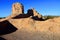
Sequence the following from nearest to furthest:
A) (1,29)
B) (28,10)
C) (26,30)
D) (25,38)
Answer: (25,38), (1,29), (26,30), (28,10)

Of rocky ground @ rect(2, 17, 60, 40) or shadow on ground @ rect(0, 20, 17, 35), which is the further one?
rocky ground @ rect(2, 17, 60, 40)

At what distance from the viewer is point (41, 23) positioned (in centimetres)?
2361

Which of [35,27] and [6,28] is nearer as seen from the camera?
[6,28]

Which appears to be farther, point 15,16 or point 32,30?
point 15,16

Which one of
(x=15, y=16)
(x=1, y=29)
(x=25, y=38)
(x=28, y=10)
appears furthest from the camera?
(x=28, y=10)

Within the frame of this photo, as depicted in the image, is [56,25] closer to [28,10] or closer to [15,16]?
[15,16]

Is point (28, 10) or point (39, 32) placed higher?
point (28, 10)

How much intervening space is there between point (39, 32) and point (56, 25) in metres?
2.80

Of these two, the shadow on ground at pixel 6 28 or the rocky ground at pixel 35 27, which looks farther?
the rocky ground at pixel 35 27

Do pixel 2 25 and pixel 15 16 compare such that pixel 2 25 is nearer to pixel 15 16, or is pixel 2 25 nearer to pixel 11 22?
pixel 11 22

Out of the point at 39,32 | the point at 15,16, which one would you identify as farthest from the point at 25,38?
the point at 15,16

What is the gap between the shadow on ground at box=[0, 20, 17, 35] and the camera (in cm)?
2083

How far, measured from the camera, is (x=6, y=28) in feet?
73.0

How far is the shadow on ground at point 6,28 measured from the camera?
2083 cm
